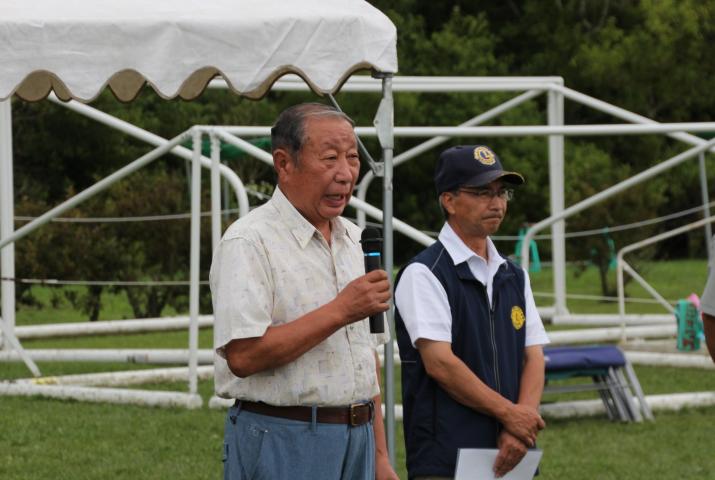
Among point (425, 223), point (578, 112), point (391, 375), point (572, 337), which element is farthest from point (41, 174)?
point (391, 375)

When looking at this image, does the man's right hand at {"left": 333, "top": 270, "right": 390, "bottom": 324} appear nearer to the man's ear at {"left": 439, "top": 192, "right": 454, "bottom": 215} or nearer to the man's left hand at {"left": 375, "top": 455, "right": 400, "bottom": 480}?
the man's left hand at {"left": 375, "top": 455, "right": 400, "bottom": 480}

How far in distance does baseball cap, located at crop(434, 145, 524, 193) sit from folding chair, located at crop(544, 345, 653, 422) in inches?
207

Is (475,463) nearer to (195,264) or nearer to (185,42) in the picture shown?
(185,42)

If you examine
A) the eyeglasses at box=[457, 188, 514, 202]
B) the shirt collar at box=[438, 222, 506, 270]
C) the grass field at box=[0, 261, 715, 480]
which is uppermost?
the eyeglasses at box=[457, 188, 514, 202]

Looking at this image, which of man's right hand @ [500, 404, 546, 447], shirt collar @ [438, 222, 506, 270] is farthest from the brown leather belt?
shirt collar @ [438, 222, 506, 270]

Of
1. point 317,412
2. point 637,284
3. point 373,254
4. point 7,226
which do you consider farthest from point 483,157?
point 637,284

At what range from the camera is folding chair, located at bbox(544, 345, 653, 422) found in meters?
10.4

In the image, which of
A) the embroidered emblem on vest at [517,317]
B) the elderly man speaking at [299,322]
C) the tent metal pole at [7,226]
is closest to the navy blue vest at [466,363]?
the embroidered emblem on vest at [517,317]

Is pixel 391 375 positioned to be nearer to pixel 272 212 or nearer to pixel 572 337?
pixel 272 212

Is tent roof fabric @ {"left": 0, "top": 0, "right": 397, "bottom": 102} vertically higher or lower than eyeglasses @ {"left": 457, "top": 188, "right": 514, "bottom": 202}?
higher

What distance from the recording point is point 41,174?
33.1 meters

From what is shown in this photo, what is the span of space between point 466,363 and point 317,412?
917 mm

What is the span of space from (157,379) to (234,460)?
28.1ft

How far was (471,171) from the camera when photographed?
5.13m
